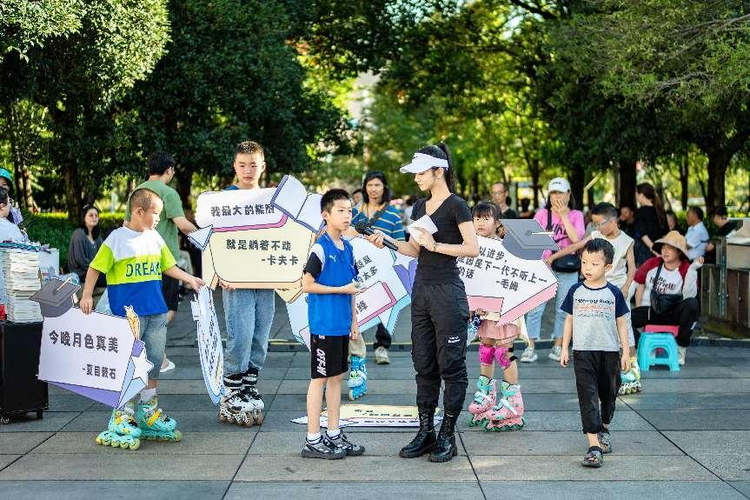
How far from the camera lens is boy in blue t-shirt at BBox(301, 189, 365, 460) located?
6.39 meters

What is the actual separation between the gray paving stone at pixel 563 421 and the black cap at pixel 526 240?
1.21 m

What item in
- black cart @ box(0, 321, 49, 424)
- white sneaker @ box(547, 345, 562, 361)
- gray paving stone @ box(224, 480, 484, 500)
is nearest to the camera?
gray paving stone @ box(224, 480, 484, 500)

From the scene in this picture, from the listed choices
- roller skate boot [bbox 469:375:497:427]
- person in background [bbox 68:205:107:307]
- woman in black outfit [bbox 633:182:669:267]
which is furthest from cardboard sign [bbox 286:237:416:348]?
woman in black outfit [bbox 633:182:669:267]

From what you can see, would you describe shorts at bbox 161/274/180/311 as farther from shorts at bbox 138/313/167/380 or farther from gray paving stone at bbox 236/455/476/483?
gray paving stone at bbox 236/455/476/483

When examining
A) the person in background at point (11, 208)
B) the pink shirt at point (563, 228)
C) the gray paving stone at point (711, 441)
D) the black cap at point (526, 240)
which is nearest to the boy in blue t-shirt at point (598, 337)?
the gray paving stone at point (711, 441)

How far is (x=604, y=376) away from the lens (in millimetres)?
6562

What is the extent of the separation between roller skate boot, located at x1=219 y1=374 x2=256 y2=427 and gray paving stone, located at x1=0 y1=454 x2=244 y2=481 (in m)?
0.86

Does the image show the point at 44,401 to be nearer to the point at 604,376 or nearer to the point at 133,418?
the point at 133,418

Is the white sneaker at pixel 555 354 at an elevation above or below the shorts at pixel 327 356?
below

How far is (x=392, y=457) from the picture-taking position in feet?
21.2

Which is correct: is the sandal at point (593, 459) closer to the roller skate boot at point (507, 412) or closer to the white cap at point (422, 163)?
the roller skate boot at point (507, 412)

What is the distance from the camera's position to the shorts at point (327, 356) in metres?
6.39

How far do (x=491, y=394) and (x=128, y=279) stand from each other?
8.77 feet

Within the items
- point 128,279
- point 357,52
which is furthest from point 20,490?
point 357,52
